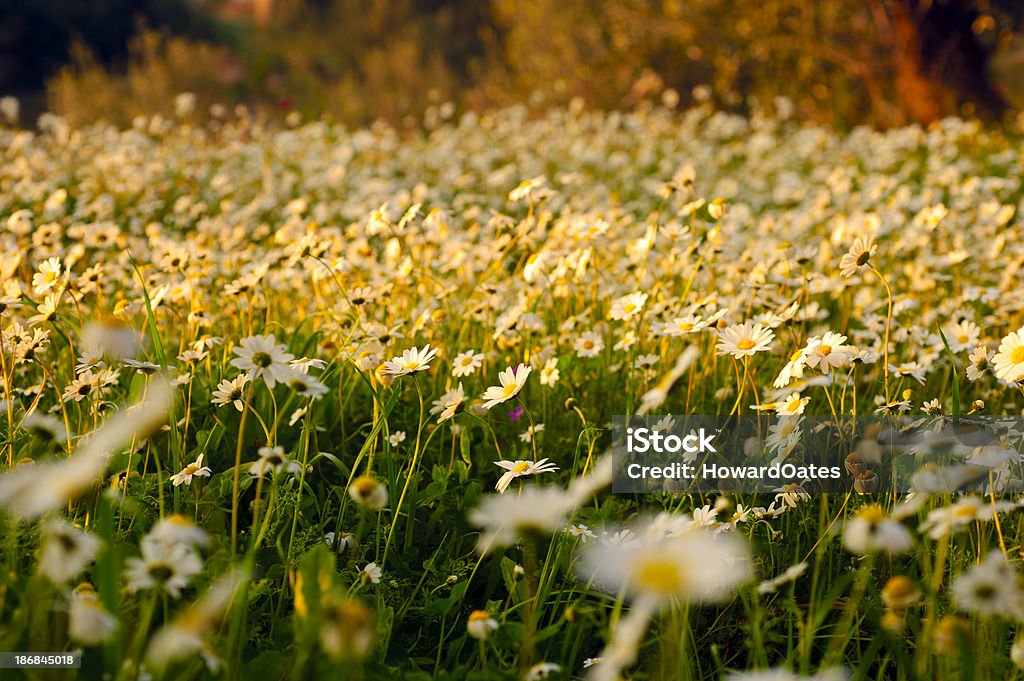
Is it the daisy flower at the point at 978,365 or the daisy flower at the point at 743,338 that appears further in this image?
the daisy flower at the point at 978,365

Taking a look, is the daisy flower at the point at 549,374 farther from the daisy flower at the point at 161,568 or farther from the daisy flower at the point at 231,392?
the daisy flower at the point at 161,568

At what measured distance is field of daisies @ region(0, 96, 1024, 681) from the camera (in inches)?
40.8

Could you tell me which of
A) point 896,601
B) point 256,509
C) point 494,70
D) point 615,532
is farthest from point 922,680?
point 494,70

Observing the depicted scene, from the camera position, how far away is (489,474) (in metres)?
2.05

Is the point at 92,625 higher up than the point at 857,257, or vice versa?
the point at 857,257

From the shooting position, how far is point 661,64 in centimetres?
1298

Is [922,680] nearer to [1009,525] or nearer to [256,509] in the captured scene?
[1009,525]

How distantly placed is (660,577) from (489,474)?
1298mm

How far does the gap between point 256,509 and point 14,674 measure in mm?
369

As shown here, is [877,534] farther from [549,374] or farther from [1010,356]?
[549,374]

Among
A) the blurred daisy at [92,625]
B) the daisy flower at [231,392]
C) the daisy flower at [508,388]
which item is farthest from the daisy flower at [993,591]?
the daisy flower at [231,392]

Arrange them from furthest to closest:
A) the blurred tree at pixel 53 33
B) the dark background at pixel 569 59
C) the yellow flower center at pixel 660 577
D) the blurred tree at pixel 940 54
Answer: the blurred tree at pixel 53 33
the dark background at pixel 569 59
the blurred tree at pixel 940 54
the yellow flower center at pixel 660 577

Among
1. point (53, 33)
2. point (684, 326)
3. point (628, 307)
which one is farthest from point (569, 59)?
point (53, 33)

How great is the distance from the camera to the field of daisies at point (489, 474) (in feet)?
3.40
